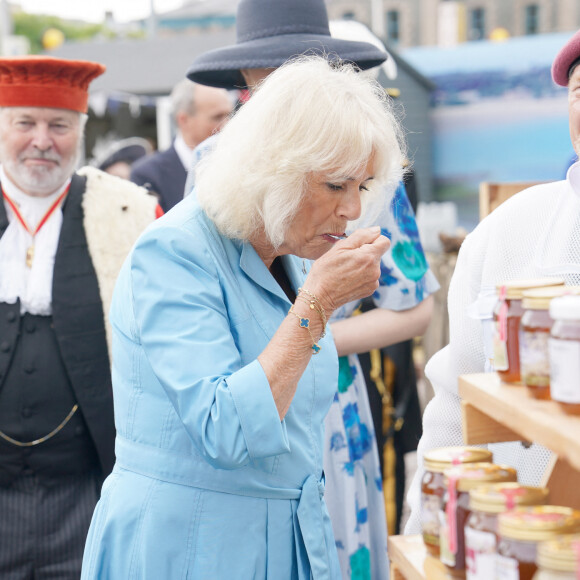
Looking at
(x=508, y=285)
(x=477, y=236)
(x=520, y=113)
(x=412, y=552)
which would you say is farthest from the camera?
(x=520, y=113)

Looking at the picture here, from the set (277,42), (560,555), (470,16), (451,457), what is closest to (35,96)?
(277,42)

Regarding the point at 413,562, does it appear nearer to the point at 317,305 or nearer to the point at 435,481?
the point at 435,481

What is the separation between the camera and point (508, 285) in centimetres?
134

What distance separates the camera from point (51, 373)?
111 inches

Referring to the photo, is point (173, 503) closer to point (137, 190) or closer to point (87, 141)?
point (137, 190)

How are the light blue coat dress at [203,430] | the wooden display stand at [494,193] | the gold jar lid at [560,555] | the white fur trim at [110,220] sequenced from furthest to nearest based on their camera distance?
1. the wooden display stand at [494,193]
2. the white fur trim at [110,220]
3. the light blue coat dress at [203,430]
4. the gold jar lid at [560,555]

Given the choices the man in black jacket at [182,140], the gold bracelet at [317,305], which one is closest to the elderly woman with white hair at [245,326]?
the gold bracelet at [317,305]

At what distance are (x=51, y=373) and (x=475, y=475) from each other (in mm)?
1802

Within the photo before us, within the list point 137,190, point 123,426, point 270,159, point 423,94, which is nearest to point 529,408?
point 270,159

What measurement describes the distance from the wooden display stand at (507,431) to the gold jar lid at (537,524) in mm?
86

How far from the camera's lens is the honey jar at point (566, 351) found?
1.14 meters

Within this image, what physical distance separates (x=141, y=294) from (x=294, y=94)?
1.72 feet

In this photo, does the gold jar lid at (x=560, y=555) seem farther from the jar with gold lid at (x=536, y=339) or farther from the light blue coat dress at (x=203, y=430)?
the light blue coat dress at (x=203, y=430)

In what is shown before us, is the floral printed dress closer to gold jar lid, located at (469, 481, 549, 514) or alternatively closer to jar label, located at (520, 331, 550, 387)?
gold jar lid, located at (469, 481, 549, 514)
